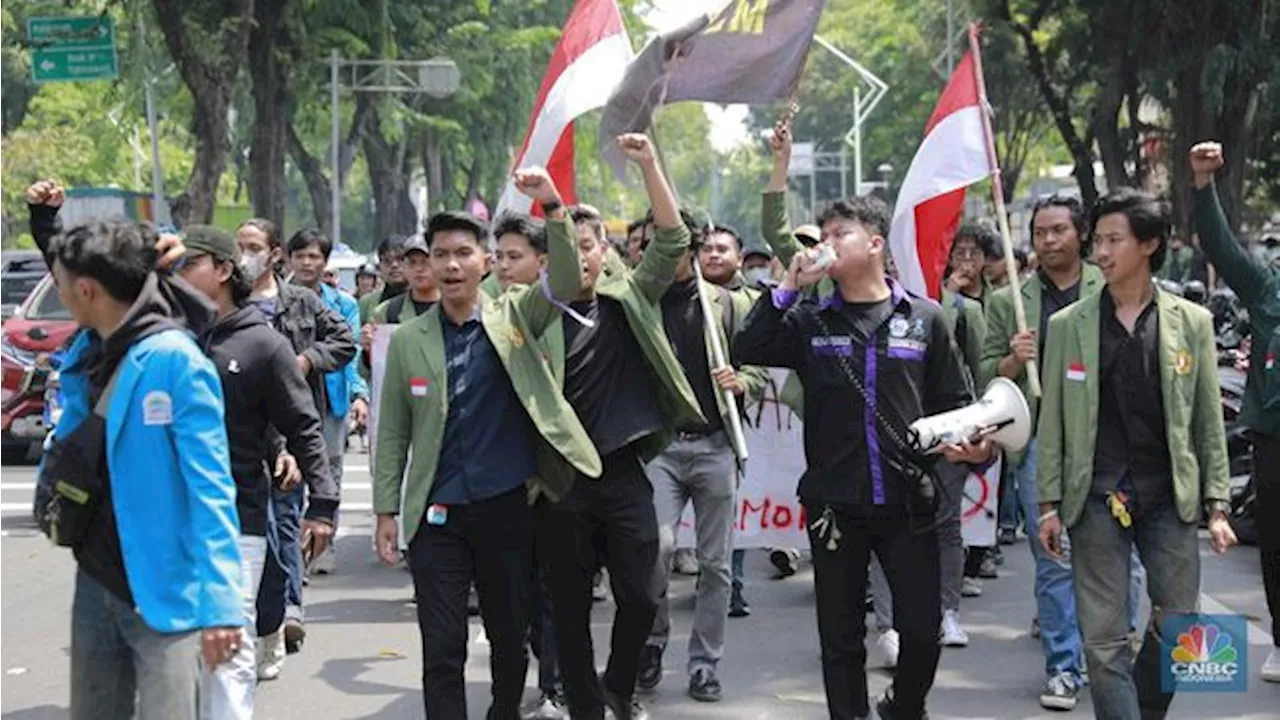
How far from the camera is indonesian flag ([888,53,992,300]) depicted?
811 cm

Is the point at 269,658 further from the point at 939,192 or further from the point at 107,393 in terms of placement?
the point at 107,393

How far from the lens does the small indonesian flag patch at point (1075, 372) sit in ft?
20.3

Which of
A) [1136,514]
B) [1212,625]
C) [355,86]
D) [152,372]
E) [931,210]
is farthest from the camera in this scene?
[355,86]

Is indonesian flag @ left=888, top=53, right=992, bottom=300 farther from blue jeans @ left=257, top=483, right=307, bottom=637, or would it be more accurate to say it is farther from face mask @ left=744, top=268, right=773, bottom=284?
face mask @ left=744, top=268, right=773, bottom=284

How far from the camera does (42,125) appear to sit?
4978 cm

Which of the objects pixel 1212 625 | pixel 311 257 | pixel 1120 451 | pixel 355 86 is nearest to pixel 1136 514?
pixel 1120 451

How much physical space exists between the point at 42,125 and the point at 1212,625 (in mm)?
47202

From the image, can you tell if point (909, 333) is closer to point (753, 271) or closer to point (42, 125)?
point (753, 271)

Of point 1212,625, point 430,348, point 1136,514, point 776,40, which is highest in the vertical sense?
point 776,40

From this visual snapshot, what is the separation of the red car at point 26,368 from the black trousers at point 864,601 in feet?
33.5

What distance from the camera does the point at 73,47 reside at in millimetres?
23016

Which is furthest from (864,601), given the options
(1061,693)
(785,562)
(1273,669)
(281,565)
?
(785,562)

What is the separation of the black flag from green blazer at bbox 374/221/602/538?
3.05 feet

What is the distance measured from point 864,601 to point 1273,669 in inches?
92.1
